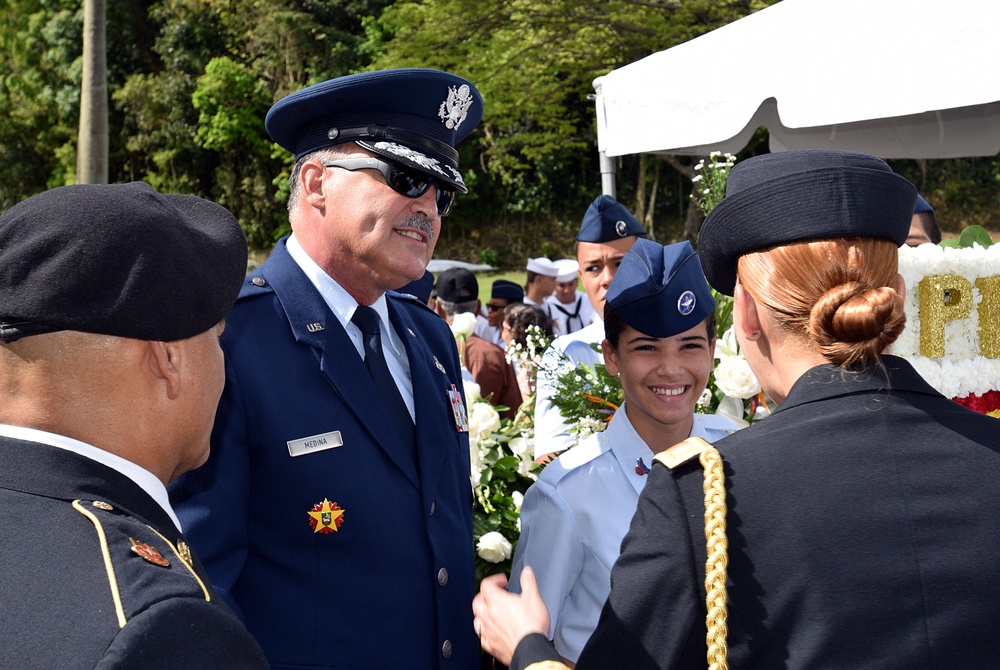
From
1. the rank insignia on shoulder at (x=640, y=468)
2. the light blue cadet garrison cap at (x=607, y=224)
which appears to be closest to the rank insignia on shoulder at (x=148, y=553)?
the rank insignia on shoulder at (x=640, y=468)

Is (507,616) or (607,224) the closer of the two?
(507,616)

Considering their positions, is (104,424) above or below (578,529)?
above

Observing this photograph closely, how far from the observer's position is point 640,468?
92.9 inches

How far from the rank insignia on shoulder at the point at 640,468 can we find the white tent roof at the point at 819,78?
194 centimetres

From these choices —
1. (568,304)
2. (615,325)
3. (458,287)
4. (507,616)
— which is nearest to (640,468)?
(615,325)

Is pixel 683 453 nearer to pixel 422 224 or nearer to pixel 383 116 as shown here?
pixel 422 224

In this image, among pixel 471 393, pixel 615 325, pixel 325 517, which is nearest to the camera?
pixel 325 517

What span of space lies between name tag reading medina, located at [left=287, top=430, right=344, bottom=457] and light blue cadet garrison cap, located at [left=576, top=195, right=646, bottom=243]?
114 inches

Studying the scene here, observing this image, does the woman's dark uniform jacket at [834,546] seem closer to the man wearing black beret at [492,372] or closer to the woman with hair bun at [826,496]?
the woman with hair bun at [826,496]

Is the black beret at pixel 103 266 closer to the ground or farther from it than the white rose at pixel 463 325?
farther from it

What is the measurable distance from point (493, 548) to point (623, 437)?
55 cm

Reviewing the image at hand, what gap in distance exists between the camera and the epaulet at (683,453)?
4.36 feet

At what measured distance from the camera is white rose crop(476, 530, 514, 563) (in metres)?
2.63

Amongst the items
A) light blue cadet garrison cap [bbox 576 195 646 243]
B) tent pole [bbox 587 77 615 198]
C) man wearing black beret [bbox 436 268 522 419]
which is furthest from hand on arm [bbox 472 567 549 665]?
tent pole [bbox 587 77 615 198]
